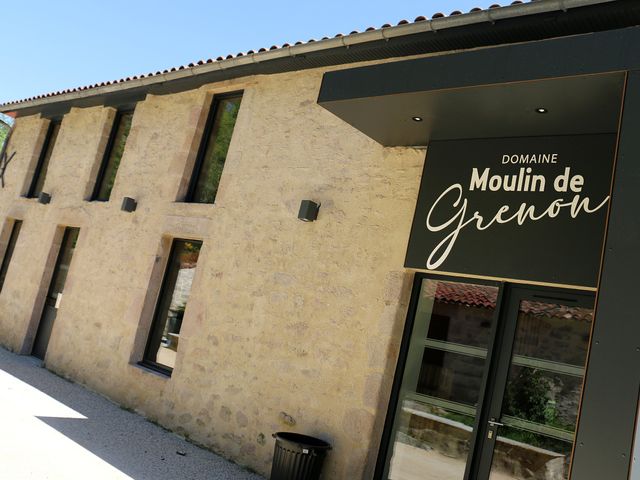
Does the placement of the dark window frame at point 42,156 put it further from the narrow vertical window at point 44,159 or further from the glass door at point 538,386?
the glass door at point 538,386

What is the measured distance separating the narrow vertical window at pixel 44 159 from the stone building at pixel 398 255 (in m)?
4.10

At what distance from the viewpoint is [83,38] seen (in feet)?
60.8

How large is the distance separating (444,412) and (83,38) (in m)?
18.1

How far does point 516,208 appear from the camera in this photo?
4.45 metres

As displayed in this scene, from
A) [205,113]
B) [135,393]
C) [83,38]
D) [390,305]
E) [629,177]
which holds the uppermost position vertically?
[83,38]

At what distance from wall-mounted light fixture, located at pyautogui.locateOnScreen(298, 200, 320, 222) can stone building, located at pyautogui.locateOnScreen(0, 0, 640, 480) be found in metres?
0.03

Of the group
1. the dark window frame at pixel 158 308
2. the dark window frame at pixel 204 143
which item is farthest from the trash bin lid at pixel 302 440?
the dark window frame at pixel 204 143

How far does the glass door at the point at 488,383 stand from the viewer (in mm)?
4164

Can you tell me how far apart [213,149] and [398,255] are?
381cm

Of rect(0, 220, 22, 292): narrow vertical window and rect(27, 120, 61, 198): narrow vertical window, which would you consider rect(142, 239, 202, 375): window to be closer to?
rect(27, 120, 61, 198): narrow vertical window

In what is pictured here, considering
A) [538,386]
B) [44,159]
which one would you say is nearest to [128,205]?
[44,159]

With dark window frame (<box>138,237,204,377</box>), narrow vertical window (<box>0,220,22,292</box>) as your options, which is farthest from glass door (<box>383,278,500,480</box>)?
narrow vertical window (<box>0,220,22,292</box>)

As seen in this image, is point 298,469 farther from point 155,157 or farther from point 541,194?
point 155,157

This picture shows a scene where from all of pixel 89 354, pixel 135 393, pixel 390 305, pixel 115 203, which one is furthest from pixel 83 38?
pixel 390 305
